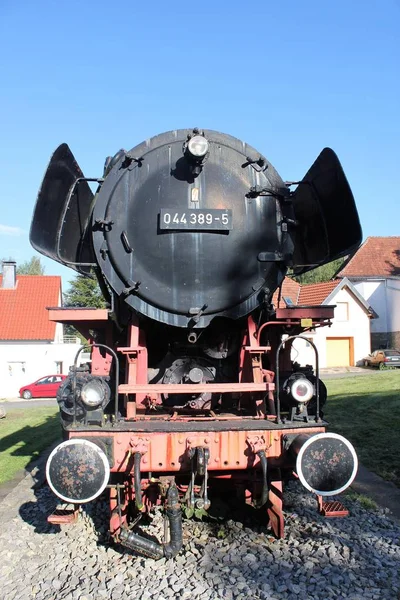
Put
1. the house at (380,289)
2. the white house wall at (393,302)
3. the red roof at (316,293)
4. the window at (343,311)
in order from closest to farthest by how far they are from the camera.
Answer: the red roof at (316,293) → the window at (343,311) → the house at (380,289) → the white house wall at (393,302)

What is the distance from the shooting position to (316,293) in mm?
29375

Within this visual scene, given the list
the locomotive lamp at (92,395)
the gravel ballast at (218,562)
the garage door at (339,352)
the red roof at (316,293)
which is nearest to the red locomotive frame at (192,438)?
the locomotive lamp at (92,395)

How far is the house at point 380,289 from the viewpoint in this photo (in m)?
36.1

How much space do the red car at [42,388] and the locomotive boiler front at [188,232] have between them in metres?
20.3

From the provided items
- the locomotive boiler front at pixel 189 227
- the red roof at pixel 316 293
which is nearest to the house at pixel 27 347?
the red roof at pixel 316 293

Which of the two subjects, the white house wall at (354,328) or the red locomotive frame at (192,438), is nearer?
the red locomotive frame at (192,438)

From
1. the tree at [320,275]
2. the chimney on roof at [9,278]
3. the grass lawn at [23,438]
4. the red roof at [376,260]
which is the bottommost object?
the grass lawn at [23,438]

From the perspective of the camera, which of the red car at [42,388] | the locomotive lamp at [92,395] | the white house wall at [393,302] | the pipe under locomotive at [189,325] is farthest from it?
the white house wall at [393,302]

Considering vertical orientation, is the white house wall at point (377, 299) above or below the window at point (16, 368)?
above

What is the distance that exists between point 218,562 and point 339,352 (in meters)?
28.1

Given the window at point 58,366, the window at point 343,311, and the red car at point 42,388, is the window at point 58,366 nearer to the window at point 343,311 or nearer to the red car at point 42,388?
the red car at point 42,388

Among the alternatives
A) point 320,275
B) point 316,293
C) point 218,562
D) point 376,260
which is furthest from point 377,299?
point 218,562

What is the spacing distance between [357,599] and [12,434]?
918 cm

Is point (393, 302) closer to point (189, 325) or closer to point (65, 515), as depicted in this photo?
point (189, 325)
